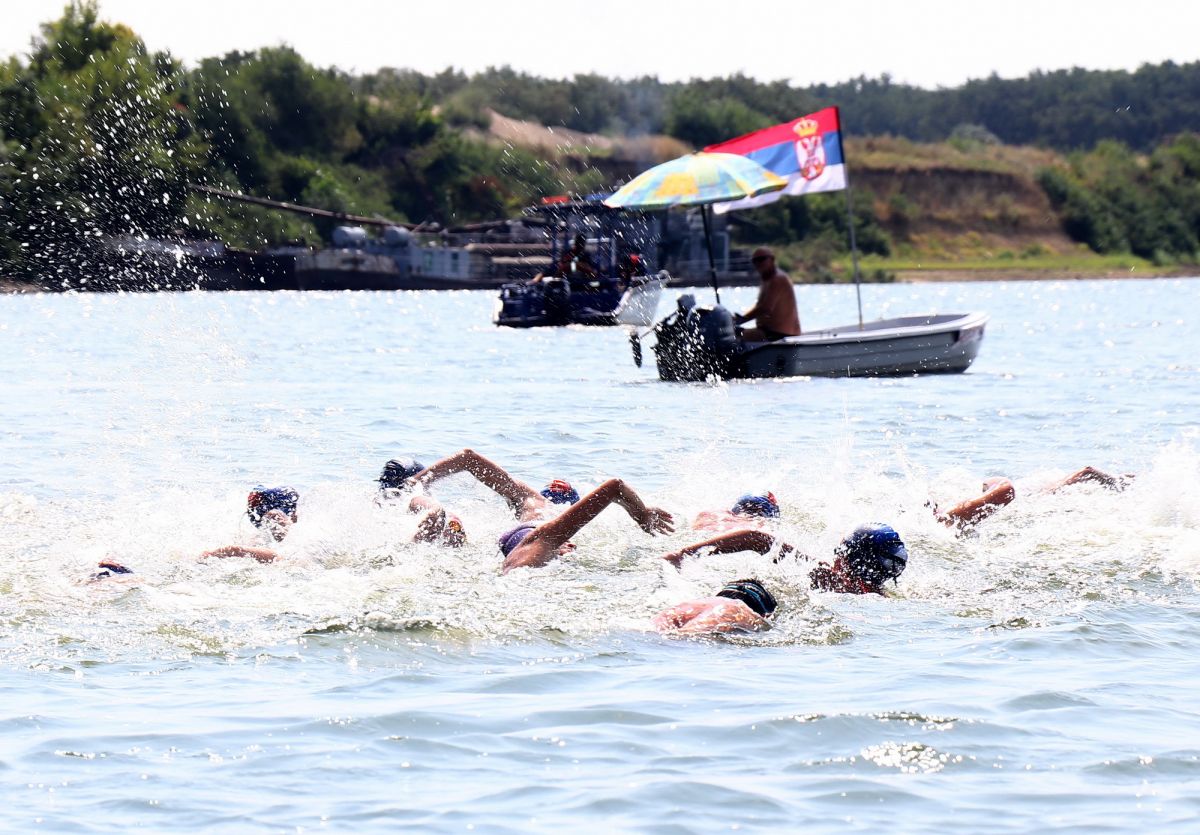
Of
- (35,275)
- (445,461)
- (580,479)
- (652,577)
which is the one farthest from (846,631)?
(35,275)

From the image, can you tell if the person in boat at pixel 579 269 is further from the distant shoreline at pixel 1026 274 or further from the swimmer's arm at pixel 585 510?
the distant shoreline at pixel 1026 274

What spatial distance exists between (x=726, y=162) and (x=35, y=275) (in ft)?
134

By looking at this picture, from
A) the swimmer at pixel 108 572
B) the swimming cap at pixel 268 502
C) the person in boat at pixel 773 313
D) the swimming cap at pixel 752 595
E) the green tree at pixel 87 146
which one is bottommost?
the swimming cap at pixel 752 595

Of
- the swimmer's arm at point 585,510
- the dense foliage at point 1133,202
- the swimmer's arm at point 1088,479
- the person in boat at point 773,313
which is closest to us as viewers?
the swimmer's arm at point 585,510

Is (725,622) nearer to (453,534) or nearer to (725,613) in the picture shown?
(725,613)

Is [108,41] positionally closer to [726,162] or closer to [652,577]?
[726,162]

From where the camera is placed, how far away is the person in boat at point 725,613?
26.0 ft

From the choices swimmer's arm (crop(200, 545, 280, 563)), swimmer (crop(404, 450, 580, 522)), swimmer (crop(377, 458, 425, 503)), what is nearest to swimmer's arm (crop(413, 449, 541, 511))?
swimmer (crop(404, 450, 580, 522))

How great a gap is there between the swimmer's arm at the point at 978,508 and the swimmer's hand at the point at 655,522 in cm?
206

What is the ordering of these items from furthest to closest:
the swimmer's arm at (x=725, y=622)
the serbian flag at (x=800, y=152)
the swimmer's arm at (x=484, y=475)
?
1. the serbian flag at (x=800, y=152)
2. the swimmer's arm at (x=484, y=475)
3. the swimmer's arm at (x=725, y=622)

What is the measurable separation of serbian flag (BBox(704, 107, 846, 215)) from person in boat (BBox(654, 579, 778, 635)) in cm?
1756

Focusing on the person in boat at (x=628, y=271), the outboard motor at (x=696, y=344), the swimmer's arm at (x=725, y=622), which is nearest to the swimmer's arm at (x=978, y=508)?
the swimmer's arm at (x=725, y=622)

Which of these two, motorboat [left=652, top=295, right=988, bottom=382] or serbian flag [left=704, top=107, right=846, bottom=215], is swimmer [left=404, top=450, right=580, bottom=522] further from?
serbian flag [left=704, top=107, right=846, bottom=215]

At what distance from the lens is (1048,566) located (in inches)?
384
